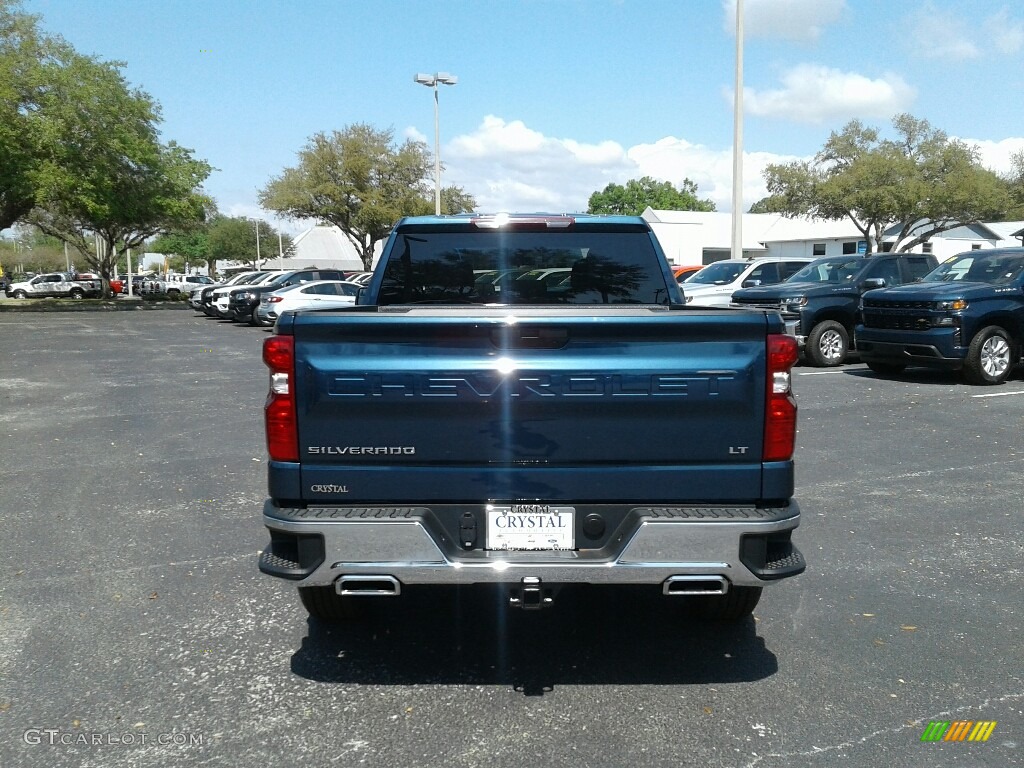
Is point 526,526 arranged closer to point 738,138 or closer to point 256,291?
point 738,138

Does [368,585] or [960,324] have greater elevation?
[960,324]

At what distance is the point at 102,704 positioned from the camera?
3.53 m

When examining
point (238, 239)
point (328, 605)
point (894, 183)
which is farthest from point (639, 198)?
point (328, 605)

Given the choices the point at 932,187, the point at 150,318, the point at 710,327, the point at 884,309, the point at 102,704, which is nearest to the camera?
the point at 710,327

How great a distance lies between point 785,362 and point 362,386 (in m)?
1.61

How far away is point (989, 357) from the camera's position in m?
12.3

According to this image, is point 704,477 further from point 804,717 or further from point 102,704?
point 102,704

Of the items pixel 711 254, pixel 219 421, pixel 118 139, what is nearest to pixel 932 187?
pixel 711 254

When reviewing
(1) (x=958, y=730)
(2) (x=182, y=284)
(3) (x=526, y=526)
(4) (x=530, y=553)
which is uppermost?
(2) (x=182, y=284)

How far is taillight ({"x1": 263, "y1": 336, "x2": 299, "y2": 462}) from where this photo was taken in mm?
3299

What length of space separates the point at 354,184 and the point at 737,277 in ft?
118

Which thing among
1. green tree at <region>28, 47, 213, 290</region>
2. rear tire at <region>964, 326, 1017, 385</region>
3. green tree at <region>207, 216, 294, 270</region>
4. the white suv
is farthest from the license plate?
green tree at <region>207, 216, 294, 270</region>

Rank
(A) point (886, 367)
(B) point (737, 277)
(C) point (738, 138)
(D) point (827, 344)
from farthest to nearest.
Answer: (C) point (738, 138)
(B) point (737, 277)
(D) point (827, 344)
(A) point (886, 367)

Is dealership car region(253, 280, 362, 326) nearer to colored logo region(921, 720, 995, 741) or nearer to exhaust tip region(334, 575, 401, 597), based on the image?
exhaust tip region(334, 575, 401, 597)
